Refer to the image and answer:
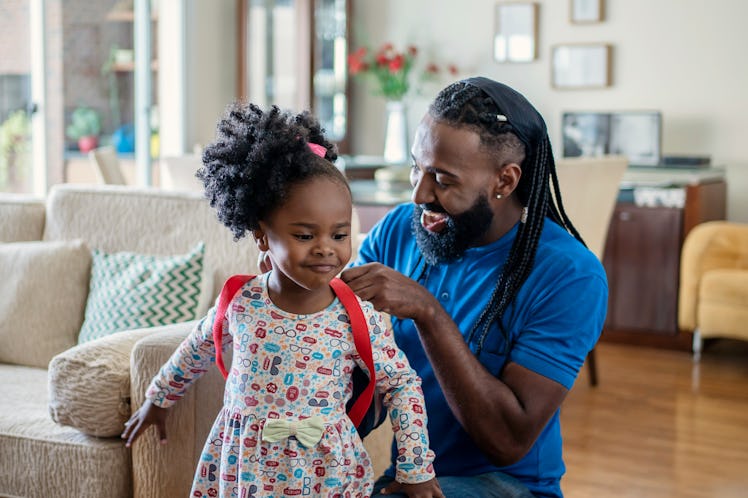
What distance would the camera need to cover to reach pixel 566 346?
158 cm

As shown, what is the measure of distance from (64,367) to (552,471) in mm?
1083

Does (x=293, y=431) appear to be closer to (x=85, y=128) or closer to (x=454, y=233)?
(x=454, y=233)

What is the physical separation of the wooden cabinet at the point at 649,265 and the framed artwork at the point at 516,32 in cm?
135

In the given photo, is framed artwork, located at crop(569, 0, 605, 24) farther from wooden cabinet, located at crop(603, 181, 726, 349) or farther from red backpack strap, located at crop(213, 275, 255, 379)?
red backpack strap, located at crop(213, 275, 255, 379)

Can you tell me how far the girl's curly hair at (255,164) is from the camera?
4.94 ft

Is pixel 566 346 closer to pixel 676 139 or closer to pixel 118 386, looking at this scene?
pixel 118 386

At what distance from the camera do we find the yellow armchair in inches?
174

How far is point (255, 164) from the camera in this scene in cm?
151

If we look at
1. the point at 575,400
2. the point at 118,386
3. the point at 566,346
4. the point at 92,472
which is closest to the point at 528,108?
the point at 566,346

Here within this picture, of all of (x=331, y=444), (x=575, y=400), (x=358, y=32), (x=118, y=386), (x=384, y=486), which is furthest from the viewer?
(x=358, y=32)

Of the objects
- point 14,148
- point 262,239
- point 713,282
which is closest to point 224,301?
point 262,239

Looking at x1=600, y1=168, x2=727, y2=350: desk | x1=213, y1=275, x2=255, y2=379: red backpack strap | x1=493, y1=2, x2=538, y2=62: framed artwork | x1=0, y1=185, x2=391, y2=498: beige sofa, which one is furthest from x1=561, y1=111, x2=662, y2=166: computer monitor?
x1=213, y1=275, x2=255, y2=379: red backpack strap

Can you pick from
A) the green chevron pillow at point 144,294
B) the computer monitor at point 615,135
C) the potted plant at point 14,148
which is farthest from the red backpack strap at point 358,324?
the computer monitor at point 615,135

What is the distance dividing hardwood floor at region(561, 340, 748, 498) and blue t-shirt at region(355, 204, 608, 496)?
1350 mm
